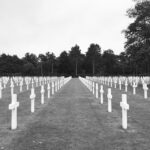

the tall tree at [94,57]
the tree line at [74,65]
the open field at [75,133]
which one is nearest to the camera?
the open field at [75,133]

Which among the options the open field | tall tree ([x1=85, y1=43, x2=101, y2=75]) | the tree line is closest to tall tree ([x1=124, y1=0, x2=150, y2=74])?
the open field

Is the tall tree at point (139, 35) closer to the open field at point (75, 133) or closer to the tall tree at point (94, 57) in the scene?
the open field at point (75, 133)

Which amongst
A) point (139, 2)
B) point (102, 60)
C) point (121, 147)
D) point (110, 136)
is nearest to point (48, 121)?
point (110, 136)

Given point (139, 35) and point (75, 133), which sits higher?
point (139, 35)

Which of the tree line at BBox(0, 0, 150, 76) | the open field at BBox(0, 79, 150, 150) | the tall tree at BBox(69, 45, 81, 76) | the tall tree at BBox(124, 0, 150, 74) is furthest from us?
the tall tree at BBox(69, 45, 81, 76)

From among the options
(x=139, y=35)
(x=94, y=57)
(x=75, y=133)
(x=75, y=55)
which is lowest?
(x=75, y=133)

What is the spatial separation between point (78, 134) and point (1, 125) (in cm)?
258

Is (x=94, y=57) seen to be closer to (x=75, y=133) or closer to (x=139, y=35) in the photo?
(x=139, y=35)

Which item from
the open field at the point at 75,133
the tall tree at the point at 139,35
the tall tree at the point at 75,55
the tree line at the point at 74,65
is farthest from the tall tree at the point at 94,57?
the open field at the point at 75,133

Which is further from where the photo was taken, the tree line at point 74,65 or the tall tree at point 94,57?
the tall tree at point 94,57

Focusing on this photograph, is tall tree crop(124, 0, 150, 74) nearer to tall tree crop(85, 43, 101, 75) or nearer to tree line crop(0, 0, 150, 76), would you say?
tree line crop(0, 0, 150, 76)

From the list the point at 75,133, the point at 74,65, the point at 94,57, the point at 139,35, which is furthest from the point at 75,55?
the point at 75,133

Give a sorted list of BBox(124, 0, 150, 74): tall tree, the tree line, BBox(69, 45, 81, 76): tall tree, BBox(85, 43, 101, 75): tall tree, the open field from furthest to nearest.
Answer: BBox(69, 45, 81, 76): tall tree < BBox(85, 43, 101, 75): tall tree < the tree line < BBox(124, 0, 150, 74): tall tree < the open field

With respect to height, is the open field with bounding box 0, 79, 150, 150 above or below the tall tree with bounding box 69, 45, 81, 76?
below
